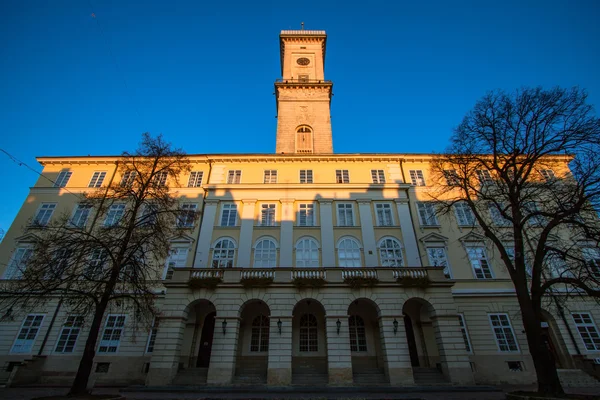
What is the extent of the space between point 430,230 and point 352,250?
720 cm

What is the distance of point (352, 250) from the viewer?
2481 centimetres

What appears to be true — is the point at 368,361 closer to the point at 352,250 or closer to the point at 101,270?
the point at 352,250

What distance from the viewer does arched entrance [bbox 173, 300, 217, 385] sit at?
20156 millimetres

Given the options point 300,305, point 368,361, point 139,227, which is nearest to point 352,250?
point 300,305

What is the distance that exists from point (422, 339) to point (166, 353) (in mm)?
17502

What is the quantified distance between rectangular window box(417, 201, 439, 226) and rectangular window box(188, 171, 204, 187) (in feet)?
67.8

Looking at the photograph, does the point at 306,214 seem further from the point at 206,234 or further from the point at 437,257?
the point at 437,257

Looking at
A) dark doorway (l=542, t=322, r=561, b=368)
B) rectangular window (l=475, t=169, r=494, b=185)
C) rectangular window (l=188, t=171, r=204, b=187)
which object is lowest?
dark doorway (l=542, t=322, r=561, b=368)

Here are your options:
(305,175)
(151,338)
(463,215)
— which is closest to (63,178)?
(151,338)

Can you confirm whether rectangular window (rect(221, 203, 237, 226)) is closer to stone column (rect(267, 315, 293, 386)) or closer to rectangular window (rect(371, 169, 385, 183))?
stone column (rect(267, 315, 293, 386))

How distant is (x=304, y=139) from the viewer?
35.8 metres

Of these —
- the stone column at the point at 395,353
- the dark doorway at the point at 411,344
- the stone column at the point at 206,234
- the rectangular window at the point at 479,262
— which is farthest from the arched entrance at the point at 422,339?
the stone column at the point at 206,234

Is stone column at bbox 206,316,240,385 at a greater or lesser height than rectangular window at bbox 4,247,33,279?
lesser

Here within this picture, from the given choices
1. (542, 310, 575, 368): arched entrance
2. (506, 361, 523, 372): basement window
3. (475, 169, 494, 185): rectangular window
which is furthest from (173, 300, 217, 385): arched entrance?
(542, 310, 575, 368): arched entrance
